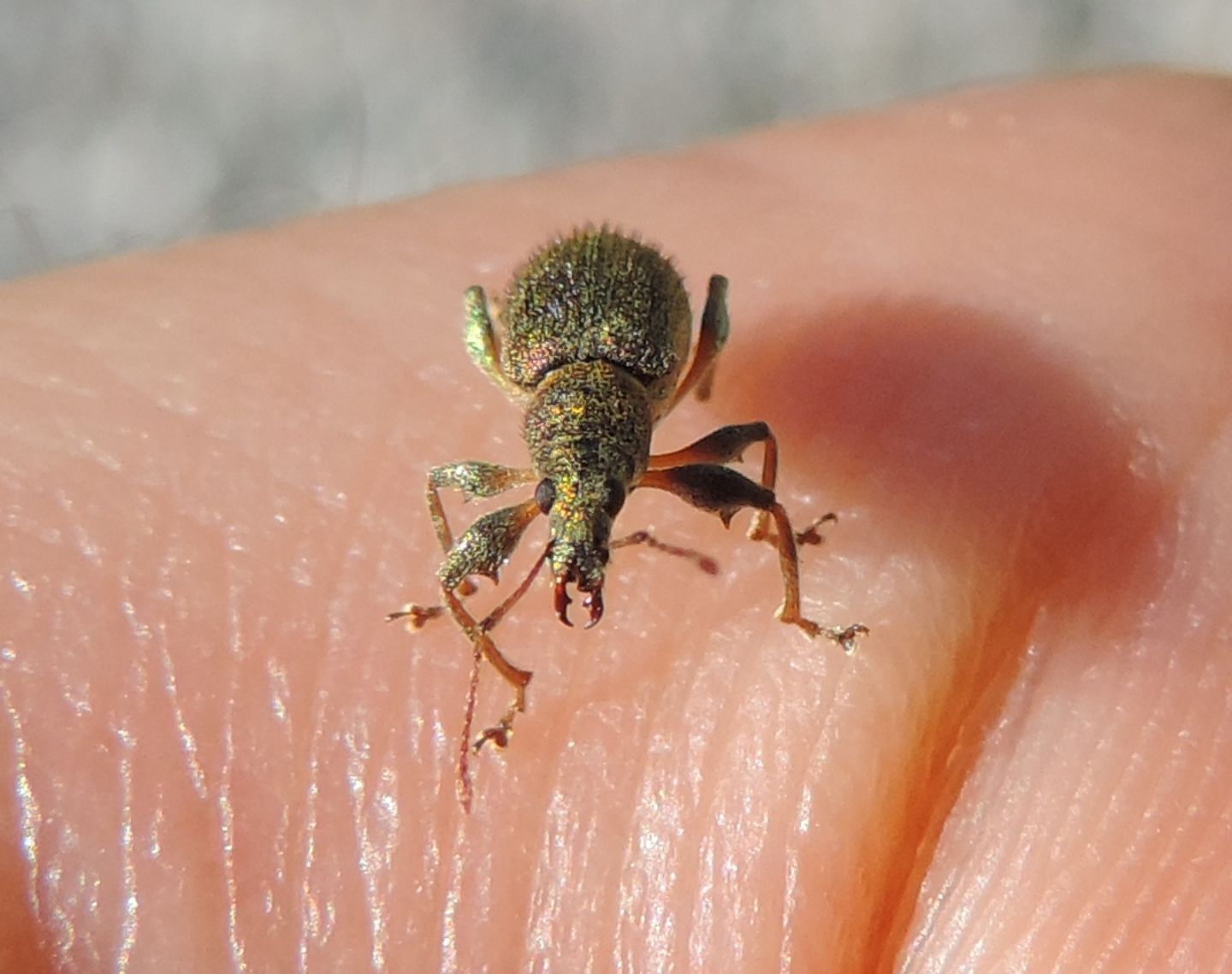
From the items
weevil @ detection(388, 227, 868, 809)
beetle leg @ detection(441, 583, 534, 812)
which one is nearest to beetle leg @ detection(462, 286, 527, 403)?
weevil @ detection(388, 227, 868, 809)

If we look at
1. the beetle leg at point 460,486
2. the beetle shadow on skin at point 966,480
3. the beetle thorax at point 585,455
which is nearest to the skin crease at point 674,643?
the beetle shadow on skin at point 966,480

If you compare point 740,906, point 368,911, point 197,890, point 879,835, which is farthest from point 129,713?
point 879,835

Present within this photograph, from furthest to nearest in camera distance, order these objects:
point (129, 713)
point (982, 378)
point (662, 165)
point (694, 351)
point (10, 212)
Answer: point (10, 212) < point (662, 165) < point (694, 351) < point (982, 378) < point (129, 713)

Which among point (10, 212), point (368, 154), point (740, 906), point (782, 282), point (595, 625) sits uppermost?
point (368, 154)

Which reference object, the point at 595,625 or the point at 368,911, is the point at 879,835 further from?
the point at 368,911

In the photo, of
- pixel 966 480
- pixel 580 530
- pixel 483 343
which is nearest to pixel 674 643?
pixel 580 530
